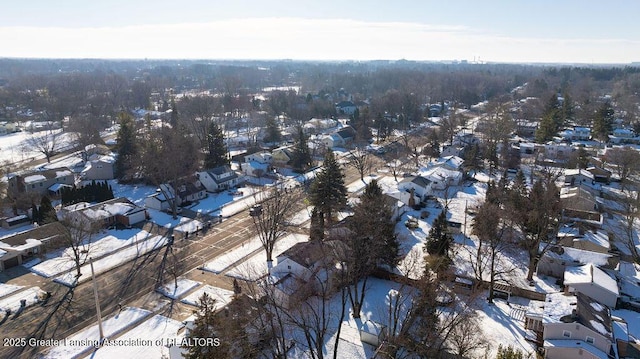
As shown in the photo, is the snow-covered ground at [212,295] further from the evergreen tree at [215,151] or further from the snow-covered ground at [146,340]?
the evergreen tree at [215,151]

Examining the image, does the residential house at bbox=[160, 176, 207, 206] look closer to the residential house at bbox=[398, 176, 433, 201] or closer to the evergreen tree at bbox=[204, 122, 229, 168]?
the evergreen tree at bbox=[204, 122, 229, 168]

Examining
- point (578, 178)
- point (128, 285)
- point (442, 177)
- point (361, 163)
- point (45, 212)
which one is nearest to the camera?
point (128, 285)

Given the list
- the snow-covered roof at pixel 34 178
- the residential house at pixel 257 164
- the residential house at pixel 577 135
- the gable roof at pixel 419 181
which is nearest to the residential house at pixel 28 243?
the snow-covered roof at pixel 34 178

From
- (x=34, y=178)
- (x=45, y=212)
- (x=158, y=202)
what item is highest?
(x=34, y=178)

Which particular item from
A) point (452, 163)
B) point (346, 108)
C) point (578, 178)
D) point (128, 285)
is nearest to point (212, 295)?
point (128, 285)

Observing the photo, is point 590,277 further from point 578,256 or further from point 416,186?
point 416,186

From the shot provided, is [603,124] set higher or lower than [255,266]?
higher

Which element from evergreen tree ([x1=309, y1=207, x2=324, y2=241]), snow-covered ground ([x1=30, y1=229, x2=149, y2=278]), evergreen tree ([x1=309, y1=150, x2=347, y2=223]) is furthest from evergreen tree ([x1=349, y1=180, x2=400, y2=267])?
snow-covered ground ([x1=30, y1=229, x2=149, y2=278])

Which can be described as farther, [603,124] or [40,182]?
[603,124]
